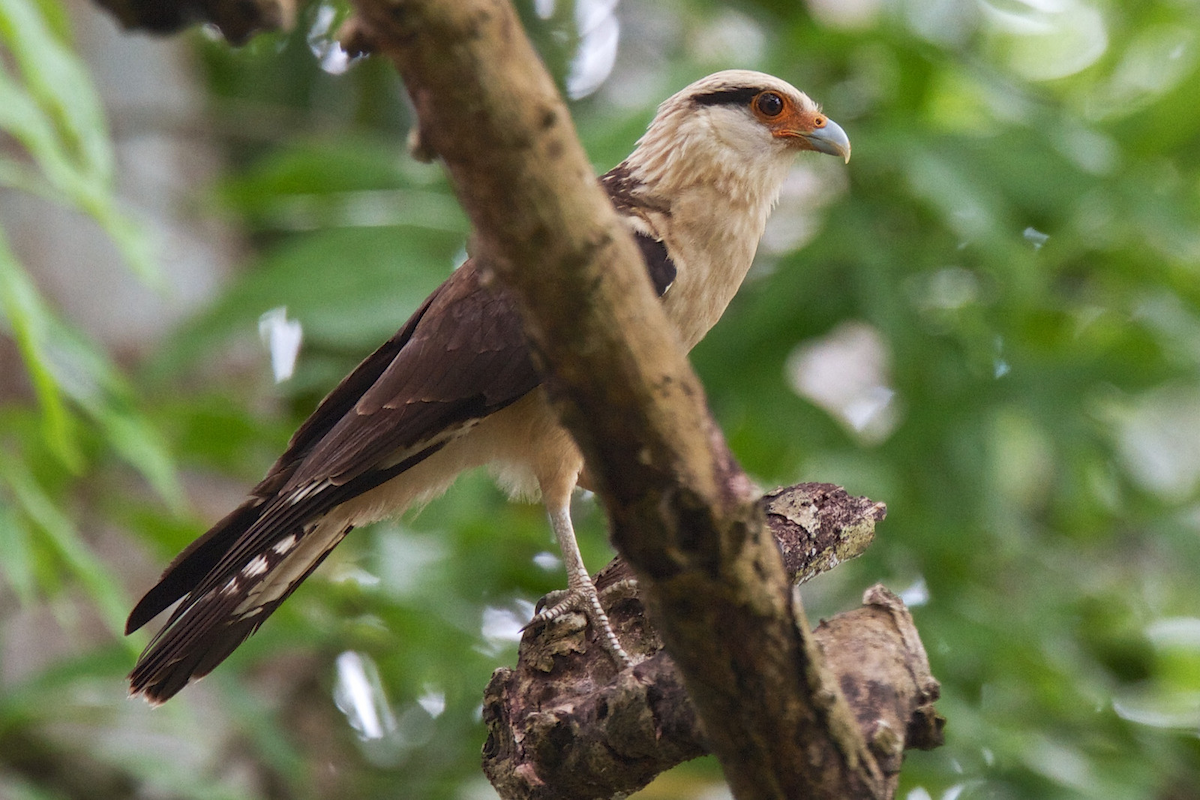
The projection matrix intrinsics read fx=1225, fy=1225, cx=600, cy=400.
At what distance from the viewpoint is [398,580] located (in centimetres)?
520

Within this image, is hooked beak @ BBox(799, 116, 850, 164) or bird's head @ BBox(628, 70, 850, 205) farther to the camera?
hooked beak @ BBox(799, 116, 850, 164)

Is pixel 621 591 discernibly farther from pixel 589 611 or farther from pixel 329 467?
pixel 329 467

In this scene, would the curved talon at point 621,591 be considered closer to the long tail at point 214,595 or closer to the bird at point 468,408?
the bird at point 468,408

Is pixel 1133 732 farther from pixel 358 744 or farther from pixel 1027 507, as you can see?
pixel 358 744

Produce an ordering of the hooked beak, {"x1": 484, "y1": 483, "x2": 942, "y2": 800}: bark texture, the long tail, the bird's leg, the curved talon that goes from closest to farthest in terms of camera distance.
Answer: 1. {"x1": 484, "y1": 483, "x2": 942, "y2": 800}: bark texture
2. the bird's leg
3. the curved talon
4. the long tail
5. the hooked beak

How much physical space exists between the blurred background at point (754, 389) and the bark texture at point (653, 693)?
88.7 inches

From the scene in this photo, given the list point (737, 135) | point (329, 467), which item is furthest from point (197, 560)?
point (737, 135)

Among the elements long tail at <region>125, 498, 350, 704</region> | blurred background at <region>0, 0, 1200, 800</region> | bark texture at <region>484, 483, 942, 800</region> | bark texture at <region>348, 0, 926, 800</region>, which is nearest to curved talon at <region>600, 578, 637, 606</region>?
bark texture at <region>484, 483, 942, 800</region>

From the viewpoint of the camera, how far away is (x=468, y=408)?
345 cm

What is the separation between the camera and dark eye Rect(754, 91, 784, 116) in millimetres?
4125

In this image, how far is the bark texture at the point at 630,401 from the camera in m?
1.62

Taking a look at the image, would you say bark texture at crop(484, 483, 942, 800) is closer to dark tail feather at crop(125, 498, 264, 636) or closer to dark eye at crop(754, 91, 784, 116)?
dark tail feather at crop(125, 498, 264, 636)

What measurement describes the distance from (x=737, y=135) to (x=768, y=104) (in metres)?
0.17

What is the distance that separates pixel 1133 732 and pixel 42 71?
17.5 feet
